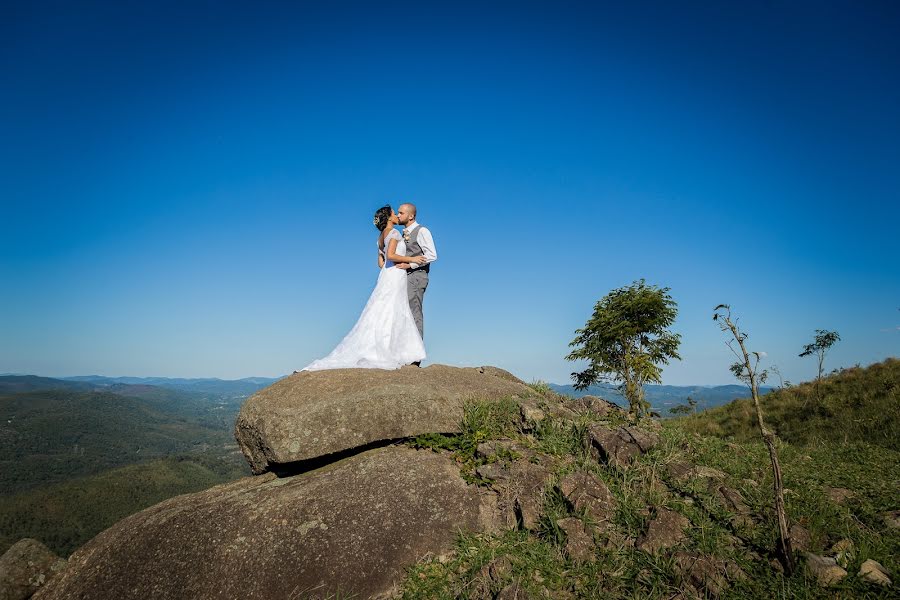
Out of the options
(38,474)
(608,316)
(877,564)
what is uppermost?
(608,316)

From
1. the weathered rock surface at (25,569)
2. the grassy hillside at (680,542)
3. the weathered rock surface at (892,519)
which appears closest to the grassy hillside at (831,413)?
the grassy hillside at (680,542)

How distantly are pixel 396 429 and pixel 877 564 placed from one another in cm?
633

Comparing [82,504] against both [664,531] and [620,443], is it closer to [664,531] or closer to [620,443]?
[620,443]

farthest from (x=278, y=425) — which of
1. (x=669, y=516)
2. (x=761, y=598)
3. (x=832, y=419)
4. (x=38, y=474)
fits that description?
(x=38, y=474)

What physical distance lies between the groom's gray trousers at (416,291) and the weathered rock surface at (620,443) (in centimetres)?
515

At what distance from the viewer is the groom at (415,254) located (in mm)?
11117

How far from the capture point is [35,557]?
6344mm

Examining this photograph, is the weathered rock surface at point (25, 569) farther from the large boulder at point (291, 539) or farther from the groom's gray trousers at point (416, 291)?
the groom's gray trousers at point (416, 291)

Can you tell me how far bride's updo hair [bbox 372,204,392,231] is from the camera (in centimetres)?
1168

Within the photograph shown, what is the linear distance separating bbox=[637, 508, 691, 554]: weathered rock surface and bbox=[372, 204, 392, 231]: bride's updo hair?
8807 millimetres

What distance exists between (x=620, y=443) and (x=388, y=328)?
19.1 feet

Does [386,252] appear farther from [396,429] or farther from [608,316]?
[608,316]

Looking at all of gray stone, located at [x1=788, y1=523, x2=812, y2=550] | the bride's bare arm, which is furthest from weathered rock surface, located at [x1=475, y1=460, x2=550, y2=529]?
the bride's bare arm

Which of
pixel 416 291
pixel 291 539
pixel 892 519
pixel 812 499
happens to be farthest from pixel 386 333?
pixel 892 519
